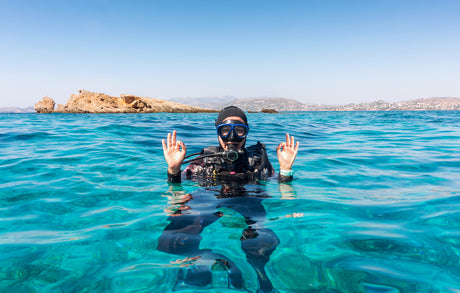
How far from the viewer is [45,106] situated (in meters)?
50.7

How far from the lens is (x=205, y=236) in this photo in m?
2.73

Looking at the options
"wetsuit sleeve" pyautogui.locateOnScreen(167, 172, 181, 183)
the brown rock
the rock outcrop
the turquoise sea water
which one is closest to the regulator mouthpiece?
the turquoise sea water

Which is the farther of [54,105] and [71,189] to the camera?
[54,105]

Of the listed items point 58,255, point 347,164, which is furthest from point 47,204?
point 347,164

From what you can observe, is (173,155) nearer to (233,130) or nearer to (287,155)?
(233,130)

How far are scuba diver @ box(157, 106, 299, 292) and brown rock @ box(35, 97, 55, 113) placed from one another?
58598 millimetres

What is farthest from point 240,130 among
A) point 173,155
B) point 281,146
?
point 173,155

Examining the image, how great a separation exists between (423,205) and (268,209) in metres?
2.08

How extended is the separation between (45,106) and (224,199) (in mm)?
60206

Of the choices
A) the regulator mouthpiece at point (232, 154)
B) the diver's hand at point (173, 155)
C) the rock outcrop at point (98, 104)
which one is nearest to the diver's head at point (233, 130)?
the regulator mouthpiece at point (232, 154)

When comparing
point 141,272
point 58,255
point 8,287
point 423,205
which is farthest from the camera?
point 423,205

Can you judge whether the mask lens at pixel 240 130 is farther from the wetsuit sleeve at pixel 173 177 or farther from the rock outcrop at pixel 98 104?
the rock outcrop at pixel 98 104

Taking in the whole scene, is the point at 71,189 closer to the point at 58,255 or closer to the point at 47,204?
the point at 47,204

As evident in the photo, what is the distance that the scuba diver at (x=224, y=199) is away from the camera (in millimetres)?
2217
